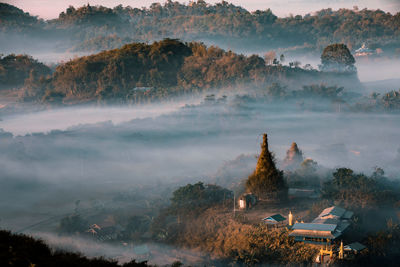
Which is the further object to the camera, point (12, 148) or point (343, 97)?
point (343, 97)

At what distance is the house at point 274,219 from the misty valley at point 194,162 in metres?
0.12

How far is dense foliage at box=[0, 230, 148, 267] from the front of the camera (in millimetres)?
26031

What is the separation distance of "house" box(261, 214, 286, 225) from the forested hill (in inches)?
4164

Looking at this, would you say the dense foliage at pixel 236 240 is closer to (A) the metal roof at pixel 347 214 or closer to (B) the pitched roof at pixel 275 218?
(B) the pitched roof at pixel 275 218

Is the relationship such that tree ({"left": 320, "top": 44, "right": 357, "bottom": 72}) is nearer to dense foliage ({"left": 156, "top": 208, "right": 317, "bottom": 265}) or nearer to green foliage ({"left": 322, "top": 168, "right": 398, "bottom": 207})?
green foliage ({"left": 322, "top": 168, "right": 398, "bottom": 207})

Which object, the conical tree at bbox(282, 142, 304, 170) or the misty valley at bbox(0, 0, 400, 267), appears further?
the conical tree at bbox(282, 142, 304, 170)

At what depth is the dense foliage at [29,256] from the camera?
2603 cm

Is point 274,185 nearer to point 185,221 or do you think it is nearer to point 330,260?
point 185,221

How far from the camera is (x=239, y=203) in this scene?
57.3m

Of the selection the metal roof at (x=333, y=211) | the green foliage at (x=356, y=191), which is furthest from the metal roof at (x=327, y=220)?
the green foliage at (x=356, y=191)

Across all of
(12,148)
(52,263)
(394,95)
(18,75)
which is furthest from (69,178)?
(394,95)

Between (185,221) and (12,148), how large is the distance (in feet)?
232

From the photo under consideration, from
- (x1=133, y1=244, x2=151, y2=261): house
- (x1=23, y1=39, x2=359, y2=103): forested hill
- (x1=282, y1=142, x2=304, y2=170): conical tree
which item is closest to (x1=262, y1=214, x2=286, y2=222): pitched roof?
(x1=133, y1=244, x2=151, y2=261): house

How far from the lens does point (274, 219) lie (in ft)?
162
